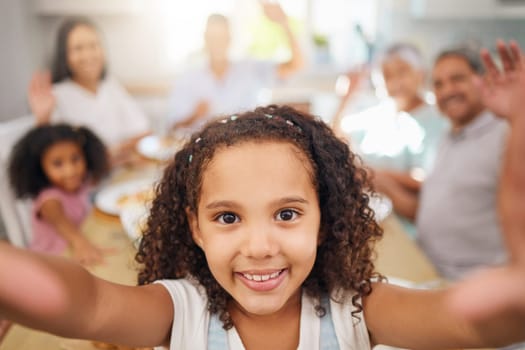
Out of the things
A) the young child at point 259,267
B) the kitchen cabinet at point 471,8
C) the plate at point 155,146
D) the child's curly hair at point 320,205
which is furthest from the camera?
the kitchen cabinet at point 471,8

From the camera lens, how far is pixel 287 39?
6.84 ft

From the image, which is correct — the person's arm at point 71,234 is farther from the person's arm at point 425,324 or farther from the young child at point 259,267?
the person's arm at point 425,324

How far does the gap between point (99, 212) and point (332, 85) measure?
7.03ft

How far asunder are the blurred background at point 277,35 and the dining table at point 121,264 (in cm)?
191

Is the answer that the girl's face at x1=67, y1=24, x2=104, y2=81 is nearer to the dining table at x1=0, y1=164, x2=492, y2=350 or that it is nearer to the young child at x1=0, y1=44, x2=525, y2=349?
the dining table at x1=0, y1=164, x2=492, y2=350

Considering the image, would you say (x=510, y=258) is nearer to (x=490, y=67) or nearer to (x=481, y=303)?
(x=481, y=303)

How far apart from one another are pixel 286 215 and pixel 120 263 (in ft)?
1.38

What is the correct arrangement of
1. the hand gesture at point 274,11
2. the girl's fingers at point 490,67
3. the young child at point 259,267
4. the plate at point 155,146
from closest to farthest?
1. the young child at point 259,267
2. the girl's fingers at point 490,67
3. the plate at point 155,146
4. the hand gesture at point 274,11

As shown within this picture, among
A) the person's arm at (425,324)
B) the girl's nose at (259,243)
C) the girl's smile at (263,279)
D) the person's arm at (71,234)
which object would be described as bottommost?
the person's arm at (425,324)

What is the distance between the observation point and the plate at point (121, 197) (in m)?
1.04

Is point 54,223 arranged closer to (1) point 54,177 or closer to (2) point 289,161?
(1) point 54,177

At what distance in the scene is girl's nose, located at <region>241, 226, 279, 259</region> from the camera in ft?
1.54

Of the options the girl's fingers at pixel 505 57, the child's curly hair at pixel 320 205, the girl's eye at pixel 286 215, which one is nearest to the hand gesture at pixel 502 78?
the girl's fingers at pixel 505 57

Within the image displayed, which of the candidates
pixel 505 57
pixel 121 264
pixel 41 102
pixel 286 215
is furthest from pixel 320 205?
pixel 41 102
